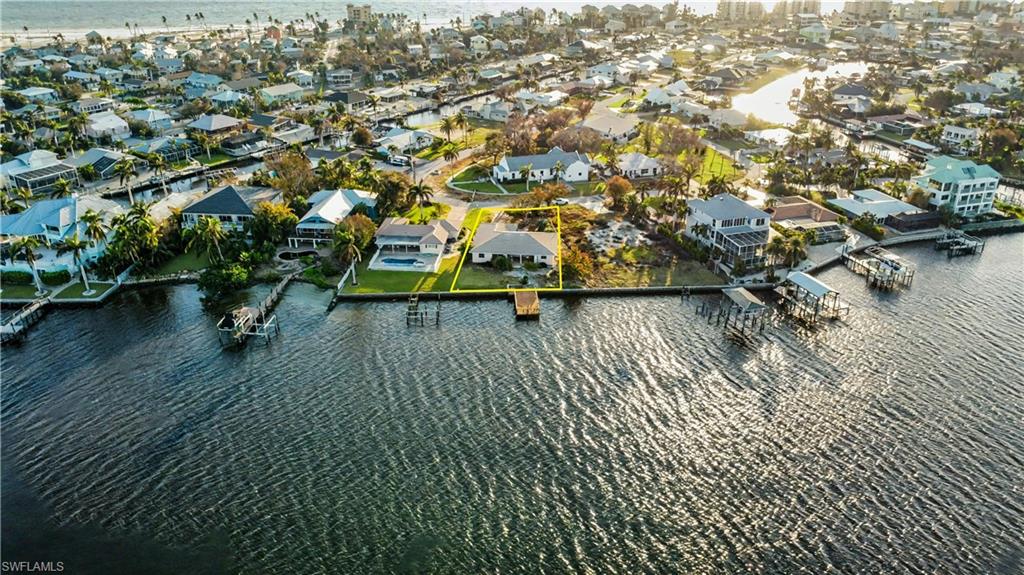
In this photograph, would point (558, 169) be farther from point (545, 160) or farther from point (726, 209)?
point (726, 209)

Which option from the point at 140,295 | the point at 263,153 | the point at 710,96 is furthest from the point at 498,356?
the point at 710,96

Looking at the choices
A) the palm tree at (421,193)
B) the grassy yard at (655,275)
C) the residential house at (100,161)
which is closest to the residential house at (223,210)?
the palm tree at (421,193)

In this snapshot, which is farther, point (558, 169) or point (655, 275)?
point (558, 169)

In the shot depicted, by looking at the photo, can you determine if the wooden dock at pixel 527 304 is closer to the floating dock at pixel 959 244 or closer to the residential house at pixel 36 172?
the floating dock at pixel 959 244

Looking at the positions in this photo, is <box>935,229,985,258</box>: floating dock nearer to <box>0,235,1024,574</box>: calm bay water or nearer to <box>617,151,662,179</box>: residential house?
<box>0,235,1024,574</box>: calm bay water

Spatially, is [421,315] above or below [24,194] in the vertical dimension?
below

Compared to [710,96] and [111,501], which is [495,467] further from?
[710,96]

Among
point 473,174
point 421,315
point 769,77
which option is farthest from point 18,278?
point 769,77
